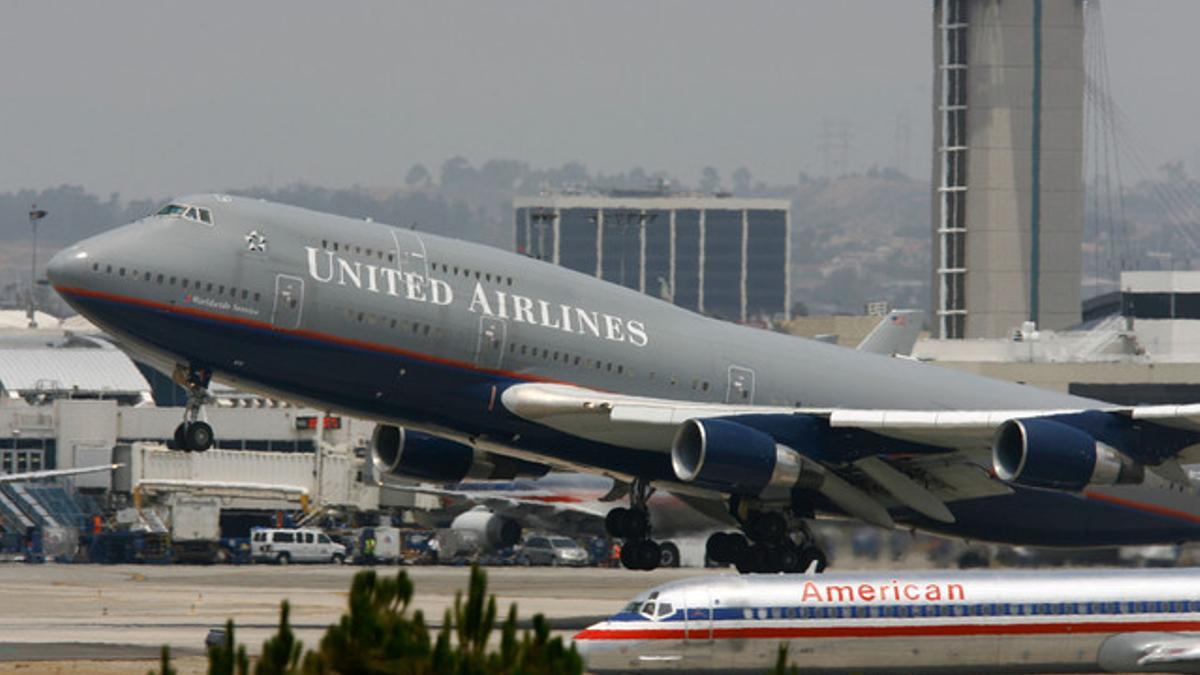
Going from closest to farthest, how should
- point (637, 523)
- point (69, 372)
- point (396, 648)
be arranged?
point (396, 648), point (637, 523), point (69, 372)

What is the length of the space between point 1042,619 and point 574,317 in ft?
56.2

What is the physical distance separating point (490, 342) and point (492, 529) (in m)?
46.5

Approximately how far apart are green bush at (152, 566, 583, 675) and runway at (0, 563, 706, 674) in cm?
2113

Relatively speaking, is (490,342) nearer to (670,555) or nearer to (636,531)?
(636,531)

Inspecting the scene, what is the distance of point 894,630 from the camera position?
4575cm

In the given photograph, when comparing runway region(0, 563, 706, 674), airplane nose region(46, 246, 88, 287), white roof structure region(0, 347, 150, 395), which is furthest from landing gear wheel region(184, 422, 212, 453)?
white roof structure region(0, 347, 150, 395)

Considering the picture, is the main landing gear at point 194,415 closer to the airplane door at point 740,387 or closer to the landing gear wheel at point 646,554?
the landing gear wheel at point 646,554

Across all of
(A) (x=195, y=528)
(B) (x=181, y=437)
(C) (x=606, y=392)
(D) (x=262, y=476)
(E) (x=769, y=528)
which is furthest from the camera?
(D) (x=262, y=476)

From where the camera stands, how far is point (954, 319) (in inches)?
6678

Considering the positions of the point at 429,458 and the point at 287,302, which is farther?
the point at 429,458

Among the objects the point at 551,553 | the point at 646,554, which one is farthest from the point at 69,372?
the point at 646,554

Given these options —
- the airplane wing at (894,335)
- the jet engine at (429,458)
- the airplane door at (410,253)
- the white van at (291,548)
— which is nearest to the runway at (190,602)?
the white van at (291,548)

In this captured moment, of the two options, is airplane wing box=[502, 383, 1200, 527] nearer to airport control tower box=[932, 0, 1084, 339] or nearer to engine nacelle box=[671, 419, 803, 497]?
engine nacelle box=[671, 419, 803, 497]

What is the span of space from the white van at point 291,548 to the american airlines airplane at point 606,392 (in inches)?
1607
